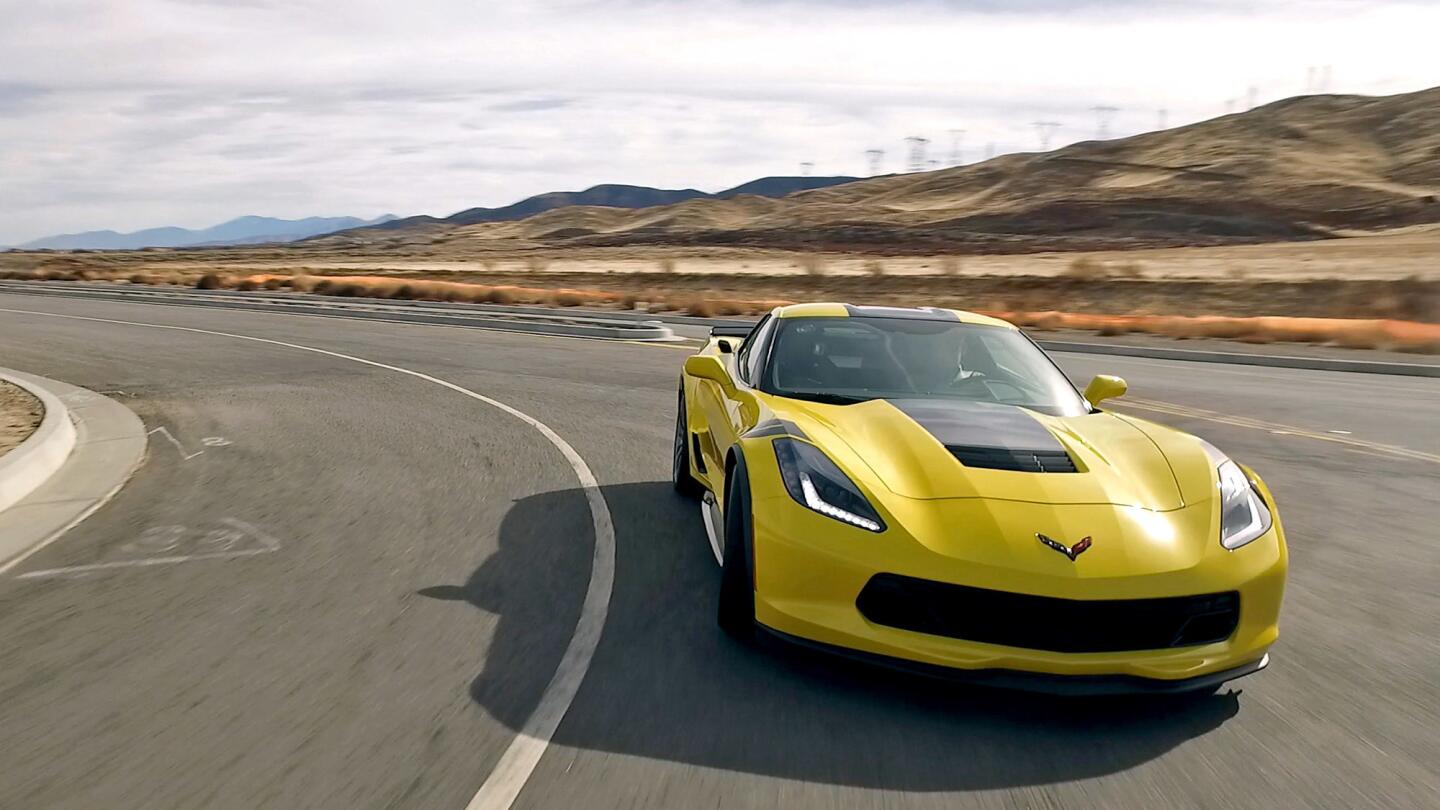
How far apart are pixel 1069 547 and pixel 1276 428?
8.71 m

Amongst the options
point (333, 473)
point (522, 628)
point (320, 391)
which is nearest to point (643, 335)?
point (320, 391)

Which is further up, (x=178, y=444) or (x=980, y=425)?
(x=980, y=425)

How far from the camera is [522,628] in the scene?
4.65 metres

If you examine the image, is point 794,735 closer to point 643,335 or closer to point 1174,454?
point 1174,454

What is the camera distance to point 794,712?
3795 millimetres

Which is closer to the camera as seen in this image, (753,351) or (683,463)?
(753,351)

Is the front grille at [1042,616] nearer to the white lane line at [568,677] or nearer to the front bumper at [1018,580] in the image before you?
the front bumper at [1018,580]

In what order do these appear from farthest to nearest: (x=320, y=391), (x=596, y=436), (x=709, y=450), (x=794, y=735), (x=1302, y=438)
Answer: (x=320, y=391)
(x=1302, y=438)
(x=596, y=436)
(x=709, y=450)
(x=794, y=735)

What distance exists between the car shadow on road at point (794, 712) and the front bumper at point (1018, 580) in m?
0.19

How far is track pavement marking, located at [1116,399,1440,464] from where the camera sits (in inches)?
387

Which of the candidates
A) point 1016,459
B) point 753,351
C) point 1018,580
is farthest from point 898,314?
point 1018,580

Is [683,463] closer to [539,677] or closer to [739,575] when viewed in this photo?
[739,575]

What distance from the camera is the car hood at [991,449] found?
407 centimetres

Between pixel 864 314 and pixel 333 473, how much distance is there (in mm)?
4276
